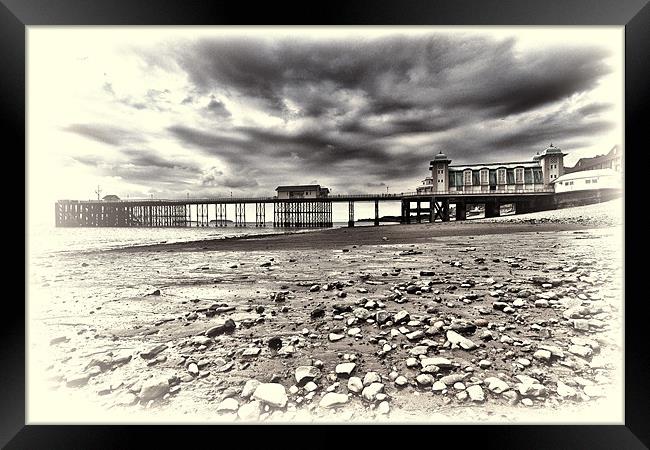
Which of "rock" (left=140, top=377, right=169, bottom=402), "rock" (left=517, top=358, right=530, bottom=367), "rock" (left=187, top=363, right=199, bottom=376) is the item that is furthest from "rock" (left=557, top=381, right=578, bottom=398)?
"rock" (left=140, top=377, right=169, bottom=402)

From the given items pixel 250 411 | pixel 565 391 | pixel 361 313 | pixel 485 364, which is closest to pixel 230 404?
pixel 250 411

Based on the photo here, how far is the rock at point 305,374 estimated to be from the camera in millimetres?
1636

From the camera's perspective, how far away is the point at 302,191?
2307mm

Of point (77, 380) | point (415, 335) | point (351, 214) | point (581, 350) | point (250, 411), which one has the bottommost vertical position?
point (250, 411)

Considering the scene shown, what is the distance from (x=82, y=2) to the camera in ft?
5.50

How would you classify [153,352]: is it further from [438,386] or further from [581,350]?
[581,350]

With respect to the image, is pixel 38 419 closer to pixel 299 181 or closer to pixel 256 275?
pixel 256 275

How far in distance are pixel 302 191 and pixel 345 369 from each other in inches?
57.5

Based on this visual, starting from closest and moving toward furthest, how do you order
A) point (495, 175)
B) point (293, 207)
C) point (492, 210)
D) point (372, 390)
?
point (372, 390) → point (495, 175) → point (293, 207) → point (492, 210)

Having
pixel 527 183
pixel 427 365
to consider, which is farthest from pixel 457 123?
pixel 427 365

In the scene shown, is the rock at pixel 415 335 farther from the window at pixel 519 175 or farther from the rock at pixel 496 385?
the window at pixel 519 175

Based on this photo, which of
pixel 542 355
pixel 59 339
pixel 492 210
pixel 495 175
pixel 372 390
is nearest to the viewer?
pixel 372 390

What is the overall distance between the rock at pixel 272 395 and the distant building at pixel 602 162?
2.79 m

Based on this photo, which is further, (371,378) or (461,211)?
(461,211)
